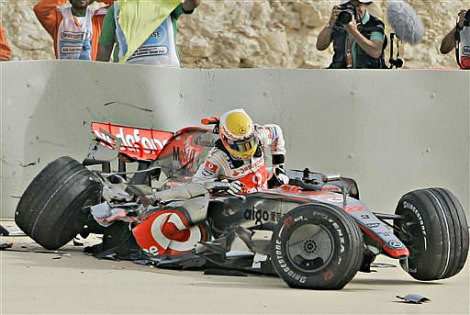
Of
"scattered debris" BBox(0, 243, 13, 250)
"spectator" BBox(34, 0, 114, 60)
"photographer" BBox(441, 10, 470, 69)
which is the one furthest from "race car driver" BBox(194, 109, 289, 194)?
"spectator" BBox(34, 0, 114, 60)

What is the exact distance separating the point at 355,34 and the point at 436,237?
360 centimetres

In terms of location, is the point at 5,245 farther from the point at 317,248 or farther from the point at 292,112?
the point at 317,248

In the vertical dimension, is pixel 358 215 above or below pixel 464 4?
below

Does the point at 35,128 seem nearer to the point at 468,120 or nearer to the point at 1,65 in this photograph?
the point at 1,65

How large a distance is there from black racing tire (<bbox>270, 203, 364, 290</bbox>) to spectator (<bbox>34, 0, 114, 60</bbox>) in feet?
17.3

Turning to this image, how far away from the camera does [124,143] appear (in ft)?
41.4

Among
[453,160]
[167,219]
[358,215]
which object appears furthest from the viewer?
[453,160]

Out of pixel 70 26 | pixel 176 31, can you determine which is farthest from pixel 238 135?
pixel 70 26

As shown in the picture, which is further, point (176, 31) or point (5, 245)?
point (176, 31)

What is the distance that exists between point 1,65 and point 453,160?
472cm

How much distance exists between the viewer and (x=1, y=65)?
14.3m

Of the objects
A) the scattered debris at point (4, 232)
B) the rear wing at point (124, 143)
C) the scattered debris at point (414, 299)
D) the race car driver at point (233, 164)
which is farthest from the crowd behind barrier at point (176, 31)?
the scattered debris at point (414, 299)

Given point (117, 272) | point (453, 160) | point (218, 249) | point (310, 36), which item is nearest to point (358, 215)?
point (218, 249)

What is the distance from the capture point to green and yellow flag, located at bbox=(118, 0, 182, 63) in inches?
542
